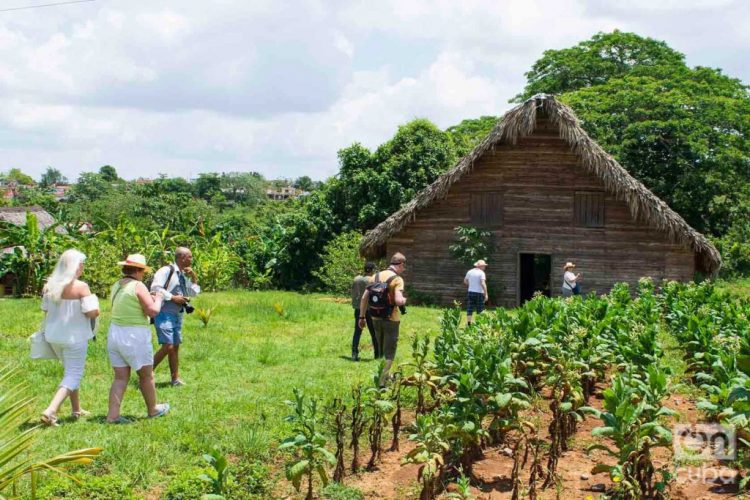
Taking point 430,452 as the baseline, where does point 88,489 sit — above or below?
below

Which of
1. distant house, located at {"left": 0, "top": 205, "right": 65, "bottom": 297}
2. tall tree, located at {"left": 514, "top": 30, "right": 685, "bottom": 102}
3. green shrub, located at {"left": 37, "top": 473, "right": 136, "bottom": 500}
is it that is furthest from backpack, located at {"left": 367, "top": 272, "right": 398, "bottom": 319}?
tall tree, located at {"left": 514, "top": 30, "right": 685, "bottom": 102}

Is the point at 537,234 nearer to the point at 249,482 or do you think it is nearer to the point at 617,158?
the point at 617,158

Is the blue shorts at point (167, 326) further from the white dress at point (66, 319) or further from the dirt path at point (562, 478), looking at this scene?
the dirt path at point (562, 478)

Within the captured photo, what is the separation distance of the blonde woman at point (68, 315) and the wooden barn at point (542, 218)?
12856 millimetres

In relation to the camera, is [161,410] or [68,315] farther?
[161,410]

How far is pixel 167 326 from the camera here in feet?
27.3

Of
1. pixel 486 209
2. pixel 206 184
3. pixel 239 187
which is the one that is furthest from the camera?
pixel 239 187

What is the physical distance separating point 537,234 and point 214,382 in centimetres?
1243

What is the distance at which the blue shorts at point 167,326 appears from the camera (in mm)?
8297

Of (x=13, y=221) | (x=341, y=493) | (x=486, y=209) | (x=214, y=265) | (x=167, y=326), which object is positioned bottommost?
(x=341, y=493)

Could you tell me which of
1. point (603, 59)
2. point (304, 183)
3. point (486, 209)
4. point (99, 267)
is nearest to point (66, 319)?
point (99, 267)

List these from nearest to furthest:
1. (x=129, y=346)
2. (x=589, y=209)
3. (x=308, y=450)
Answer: (x=308, y=450), (x=129, y=346), (x=589, y=209)

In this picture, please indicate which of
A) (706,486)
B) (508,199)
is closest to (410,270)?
(508,199)

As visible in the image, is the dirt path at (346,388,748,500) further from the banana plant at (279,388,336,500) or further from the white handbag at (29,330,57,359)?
the white handbag at (29,330,57,359)
